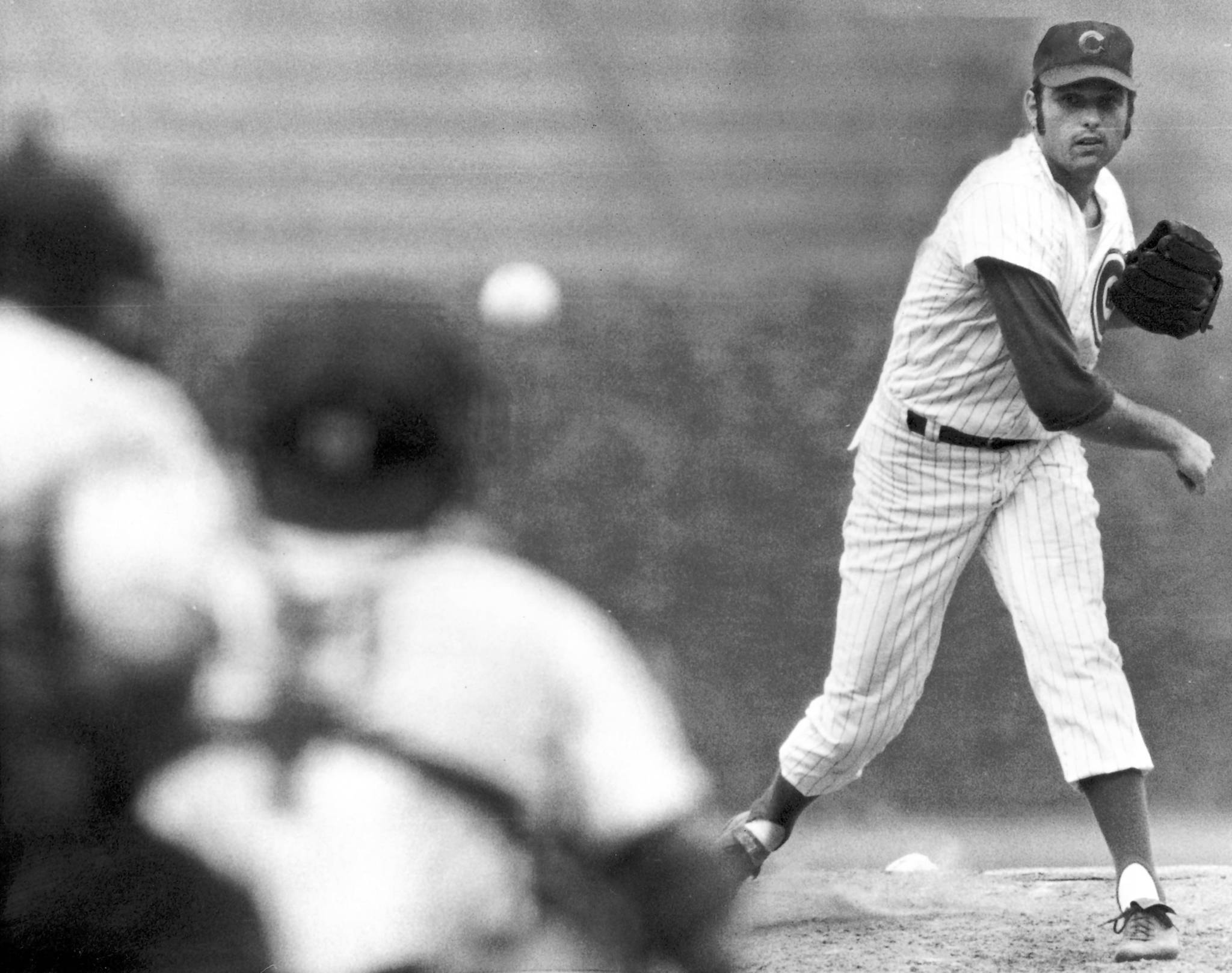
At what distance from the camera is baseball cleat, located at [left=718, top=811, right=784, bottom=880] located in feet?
10.0

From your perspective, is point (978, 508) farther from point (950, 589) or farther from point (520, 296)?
point (520, 296)

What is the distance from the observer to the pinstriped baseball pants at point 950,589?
280cm

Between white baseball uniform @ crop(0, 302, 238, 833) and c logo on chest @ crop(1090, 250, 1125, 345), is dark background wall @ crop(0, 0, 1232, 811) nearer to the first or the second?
white baseball uniform @ crop(0, 302, 238, 833)

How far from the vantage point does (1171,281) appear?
2.80 meters

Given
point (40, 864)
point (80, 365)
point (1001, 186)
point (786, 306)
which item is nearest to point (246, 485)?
point (80, 365)

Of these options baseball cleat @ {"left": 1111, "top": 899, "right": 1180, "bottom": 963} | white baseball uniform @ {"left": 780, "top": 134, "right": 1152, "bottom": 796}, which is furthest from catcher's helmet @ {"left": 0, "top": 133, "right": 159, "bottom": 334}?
baseball cleat @ {"left": 1111, "top": 899, "right": 1180, "bottom": 963}

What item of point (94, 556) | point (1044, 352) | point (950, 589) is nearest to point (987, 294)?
point (1044, 352)

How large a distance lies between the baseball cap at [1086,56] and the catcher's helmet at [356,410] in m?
1.15

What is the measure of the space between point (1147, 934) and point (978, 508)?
2.44 ft

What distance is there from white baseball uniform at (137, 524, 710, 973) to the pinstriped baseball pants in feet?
1.16

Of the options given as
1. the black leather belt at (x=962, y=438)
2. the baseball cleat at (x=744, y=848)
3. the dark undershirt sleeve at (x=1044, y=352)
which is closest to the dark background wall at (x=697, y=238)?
the baseball cleat at (x=744, y=848)

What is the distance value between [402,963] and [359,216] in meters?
1.36

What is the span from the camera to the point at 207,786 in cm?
313

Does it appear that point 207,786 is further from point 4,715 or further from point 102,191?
point 102,191
